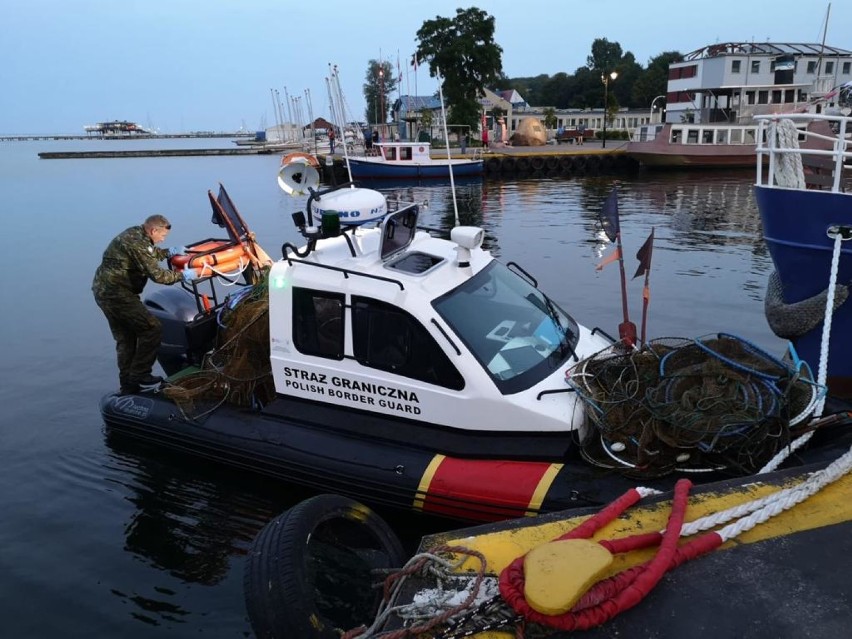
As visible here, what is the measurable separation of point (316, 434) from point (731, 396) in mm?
3342

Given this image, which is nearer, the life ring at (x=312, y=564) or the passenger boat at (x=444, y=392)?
the life ring at (x=312, y=564)

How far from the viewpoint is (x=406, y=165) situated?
4003 centimetres

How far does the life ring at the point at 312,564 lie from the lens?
3482mm

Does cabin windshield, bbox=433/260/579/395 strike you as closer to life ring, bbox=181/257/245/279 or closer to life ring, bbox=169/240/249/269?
life ring, bbox=181/257/245/279

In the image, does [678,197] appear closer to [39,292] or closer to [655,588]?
[39,292]

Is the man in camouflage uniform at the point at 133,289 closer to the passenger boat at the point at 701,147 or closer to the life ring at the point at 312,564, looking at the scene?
the life ring at the point at 312,564

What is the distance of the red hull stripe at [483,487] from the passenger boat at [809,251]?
3.57 meters

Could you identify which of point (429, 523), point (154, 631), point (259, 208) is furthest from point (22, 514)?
point (259, 208)

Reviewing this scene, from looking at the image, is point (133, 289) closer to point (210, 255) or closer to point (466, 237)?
point (210, 255)

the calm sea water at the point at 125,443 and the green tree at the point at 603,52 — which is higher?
the green tree at the point at 603,52

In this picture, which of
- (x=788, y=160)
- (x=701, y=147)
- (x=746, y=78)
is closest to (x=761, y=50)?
(x=746, y=78)

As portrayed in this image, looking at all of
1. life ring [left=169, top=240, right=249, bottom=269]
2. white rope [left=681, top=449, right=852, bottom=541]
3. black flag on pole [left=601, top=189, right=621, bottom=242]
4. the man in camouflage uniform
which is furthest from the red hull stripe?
life ring [left=169, top=240, right=249, bottom=269]

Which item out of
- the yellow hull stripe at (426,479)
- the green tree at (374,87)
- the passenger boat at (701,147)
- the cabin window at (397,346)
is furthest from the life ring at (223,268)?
the green tree at (374,87)

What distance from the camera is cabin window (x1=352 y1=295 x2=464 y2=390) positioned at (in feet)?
16.5
